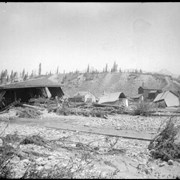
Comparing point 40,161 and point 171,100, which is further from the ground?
point 40,161

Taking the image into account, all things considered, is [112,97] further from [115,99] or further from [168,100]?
[168,100]

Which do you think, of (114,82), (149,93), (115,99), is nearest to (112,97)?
(115,99)

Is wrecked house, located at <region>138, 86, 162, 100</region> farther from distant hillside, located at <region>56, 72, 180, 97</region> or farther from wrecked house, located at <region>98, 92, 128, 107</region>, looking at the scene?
wrecked house, located at <region>98, 92, 128, 107</region>

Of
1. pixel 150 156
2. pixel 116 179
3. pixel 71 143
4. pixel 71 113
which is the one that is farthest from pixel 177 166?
pixel 71 113

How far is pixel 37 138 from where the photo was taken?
5.46 meters

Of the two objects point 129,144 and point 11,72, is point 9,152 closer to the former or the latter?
point 129,144

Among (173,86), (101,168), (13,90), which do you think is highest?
(101,168)

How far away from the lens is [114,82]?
6612cm

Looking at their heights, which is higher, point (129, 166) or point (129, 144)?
point (129, 166)

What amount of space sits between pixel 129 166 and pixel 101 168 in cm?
74

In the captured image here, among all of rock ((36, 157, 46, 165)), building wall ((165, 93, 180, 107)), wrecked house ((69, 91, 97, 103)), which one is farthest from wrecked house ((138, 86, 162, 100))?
rock ((36, 157, 46, 165))

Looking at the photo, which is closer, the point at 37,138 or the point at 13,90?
the point at 37,138

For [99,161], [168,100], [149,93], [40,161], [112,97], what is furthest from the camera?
[149,93]

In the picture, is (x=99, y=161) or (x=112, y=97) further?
(x=112, y=97)
